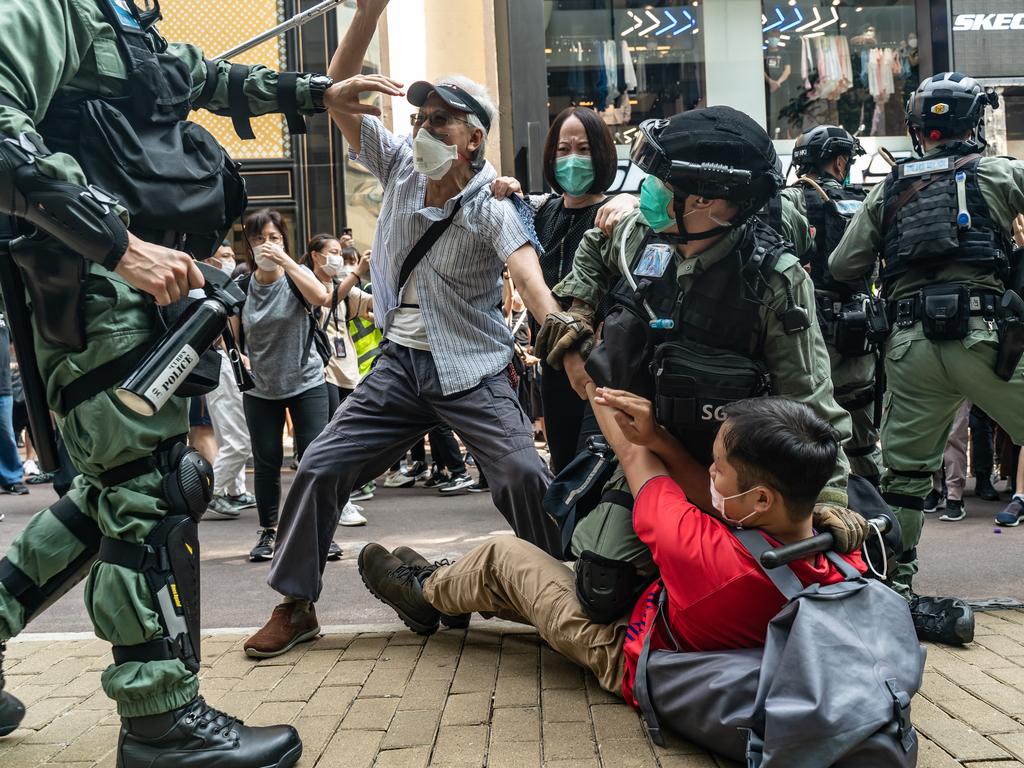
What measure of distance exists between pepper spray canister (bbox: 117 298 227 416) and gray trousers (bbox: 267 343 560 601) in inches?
45.6

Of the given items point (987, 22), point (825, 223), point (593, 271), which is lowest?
point (593, 271)

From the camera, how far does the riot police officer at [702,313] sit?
2.95m

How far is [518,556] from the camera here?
11.0 ft

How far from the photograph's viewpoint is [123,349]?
2.58 metres

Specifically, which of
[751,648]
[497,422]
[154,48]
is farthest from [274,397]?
[751,648]

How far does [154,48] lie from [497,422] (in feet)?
5.59

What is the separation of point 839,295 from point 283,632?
10.2 feet

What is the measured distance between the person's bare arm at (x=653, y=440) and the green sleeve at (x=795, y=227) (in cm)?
188

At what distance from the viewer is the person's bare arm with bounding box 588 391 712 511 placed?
2.96 meters

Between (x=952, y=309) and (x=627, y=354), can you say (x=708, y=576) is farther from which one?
(x=952, y=309)

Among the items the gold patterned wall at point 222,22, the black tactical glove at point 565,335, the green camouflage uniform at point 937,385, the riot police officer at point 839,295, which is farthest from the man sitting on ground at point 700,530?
the gold patterned wall at point 222,22

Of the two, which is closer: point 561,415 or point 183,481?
point 183,481

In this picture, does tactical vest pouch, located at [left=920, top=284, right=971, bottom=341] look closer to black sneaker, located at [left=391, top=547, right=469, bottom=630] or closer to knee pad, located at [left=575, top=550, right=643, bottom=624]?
knee pad, located at [left=575, top=550, right=643, bottom=624]

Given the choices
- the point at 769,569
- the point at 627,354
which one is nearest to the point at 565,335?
the point at 627,354
